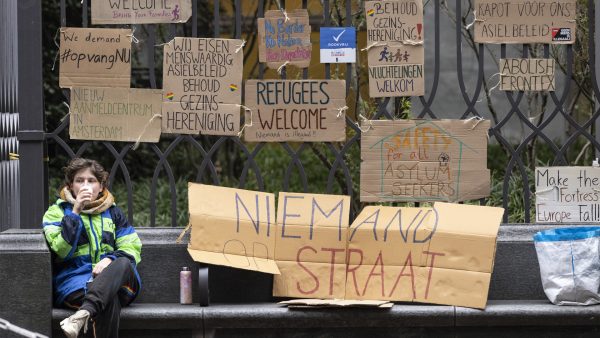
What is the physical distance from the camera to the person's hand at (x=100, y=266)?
616 cm

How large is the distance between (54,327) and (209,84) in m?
1.76

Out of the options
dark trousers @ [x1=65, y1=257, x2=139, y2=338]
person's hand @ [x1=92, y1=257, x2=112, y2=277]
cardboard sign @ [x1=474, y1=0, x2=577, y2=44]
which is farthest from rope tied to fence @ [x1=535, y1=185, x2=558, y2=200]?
person's hand @ [x1=92, y1=257, x2=112, y2=277]

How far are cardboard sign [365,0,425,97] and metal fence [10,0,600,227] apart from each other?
3.8 inches

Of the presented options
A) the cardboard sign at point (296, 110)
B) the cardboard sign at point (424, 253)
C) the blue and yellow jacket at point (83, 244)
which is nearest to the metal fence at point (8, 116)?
the blue and yellow jacket at point (83, 244)

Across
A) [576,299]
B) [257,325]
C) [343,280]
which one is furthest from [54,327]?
[576,299]

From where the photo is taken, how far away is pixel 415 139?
6.75m

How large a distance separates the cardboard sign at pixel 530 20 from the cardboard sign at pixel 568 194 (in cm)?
82

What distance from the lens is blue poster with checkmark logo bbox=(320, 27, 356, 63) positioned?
673cm

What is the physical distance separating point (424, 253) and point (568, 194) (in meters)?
1.02

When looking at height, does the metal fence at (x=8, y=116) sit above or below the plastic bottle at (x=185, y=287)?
above

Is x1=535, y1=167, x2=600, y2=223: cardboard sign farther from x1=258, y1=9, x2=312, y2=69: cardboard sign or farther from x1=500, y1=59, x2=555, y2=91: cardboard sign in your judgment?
x1=258, y1=9, x2=312, y2=69: cardboard sign

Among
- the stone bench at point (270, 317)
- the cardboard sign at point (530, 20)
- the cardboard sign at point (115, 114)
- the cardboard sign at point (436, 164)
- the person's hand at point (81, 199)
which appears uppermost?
the cardboard sign at point (530, 20)

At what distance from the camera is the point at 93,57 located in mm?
6738

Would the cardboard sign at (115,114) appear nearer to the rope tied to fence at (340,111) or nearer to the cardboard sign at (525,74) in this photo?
the rope tied to fence at (340,111)
